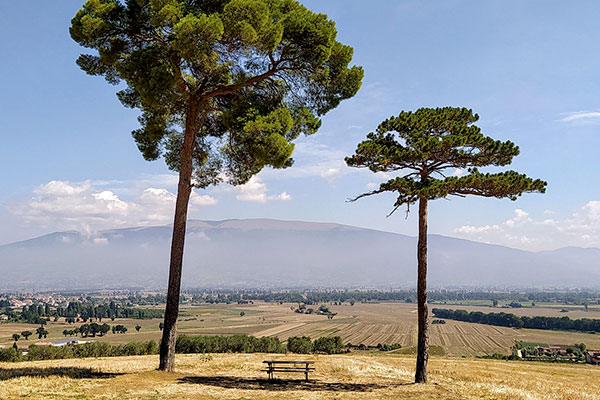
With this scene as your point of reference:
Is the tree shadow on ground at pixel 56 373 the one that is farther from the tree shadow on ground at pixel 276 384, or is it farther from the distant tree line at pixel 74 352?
the distant tree line at pixel 74 352

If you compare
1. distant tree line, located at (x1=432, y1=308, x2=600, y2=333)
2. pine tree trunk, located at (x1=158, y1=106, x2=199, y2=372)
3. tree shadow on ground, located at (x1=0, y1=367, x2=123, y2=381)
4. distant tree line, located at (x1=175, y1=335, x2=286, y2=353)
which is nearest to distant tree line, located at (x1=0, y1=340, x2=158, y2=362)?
distant tree line, located at (x1=175, y1=335, x2=286, y2=353)

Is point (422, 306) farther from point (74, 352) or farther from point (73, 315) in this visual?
point (73, 315)

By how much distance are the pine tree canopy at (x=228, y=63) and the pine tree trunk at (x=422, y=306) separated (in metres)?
5.93

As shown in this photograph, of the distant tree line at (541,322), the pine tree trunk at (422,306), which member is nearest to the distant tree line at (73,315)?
the distant tree line at (541,322)

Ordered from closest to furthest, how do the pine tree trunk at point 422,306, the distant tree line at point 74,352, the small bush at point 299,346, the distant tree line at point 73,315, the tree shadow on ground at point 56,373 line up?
the tree shadow on ground at point 56,373 → the pine tree trunk at point 422,306 → the distant tree line at point 74,352 → the small bush at point 299,346 → the distant tree line at point 73,315

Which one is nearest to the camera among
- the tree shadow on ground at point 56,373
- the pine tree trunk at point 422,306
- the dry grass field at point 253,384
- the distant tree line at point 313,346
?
the dry grass field at point 253,384

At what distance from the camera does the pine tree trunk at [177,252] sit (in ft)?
55.2

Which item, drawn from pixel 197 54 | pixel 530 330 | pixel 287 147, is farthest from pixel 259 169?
pixel 530 330

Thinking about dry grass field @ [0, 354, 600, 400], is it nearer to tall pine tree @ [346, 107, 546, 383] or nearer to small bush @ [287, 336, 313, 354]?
tall pine tree @ [346, 107, 546, 383]

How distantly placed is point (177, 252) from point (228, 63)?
7.93 m

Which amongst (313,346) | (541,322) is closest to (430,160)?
(313,346)

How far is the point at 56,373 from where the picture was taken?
1595cm

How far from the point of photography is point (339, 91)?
19703 mm

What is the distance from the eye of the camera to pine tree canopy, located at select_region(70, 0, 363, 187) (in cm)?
1578
